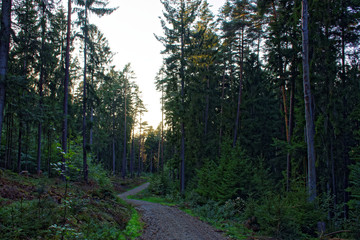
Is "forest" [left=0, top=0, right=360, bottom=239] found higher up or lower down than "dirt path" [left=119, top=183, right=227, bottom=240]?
higher up

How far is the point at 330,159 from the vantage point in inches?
507

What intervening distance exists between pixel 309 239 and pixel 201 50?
17.6 meters

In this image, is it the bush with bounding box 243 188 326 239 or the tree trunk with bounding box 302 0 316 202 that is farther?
the tree trunk with bounding box 302 0 316 202

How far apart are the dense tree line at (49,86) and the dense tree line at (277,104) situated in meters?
6.85

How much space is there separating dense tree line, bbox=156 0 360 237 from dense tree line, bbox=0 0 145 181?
685 cm

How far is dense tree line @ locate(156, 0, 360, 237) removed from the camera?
11.8 meters

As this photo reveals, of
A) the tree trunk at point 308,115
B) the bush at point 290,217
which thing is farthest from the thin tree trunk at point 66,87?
the tree trunk at point 308,115

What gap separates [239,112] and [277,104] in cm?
1035

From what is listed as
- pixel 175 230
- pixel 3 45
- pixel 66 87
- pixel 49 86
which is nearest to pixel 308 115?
pixel 175 230

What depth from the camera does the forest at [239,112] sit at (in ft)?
30.6

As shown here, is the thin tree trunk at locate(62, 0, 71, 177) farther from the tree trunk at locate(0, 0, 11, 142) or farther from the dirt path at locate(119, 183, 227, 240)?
the dirt path at locate(119, 183, 227, 240)

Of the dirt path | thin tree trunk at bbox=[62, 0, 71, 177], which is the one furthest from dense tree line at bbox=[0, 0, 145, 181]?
the dirt path

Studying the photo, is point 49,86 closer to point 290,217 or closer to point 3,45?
point 3,45

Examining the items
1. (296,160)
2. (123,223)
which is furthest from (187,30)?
(123,223)
